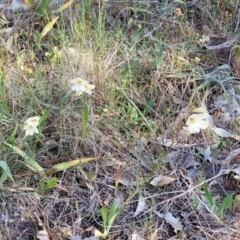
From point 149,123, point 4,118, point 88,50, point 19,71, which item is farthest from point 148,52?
point 4,118

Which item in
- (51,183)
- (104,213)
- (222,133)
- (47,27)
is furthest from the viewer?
(47,27)

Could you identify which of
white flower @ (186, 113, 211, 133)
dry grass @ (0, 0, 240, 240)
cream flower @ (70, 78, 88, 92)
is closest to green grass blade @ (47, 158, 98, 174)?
dry grass @ (0, 0, 240, 240)

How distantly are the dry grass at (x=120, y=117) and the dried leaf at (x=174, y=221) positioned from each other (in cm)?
1

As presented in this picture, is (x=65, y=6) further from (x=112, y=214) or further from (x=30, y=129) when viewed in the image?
(x=112, y=214)

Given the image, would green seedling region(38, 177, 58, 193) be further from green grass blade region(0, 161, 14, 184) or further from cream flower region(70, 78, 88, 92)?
cream flower region(70, 78, 88, 92)

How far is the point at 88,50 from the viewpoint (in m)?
2.05

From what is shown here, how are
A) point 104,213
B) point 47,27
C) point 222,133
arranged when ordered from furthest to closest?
1. point 47,27
2. point 222,133
3. point 104,213

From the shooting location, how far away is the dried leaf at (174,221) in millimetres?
1625

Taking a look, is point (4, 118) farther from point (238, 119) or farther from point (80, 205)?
point (238, 119)

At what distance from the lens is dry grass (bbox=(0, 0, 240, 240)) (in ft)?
5.41

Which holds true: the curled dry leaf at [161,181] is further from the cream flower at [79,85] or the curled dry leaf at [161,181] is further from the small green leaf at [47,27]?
the small green leaf at [47,27]

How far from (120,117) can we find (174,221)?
1.55 feet

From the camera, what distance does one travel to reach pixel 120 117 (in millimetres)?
1924

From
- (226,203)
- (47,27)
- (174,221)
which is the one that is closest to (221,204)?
(226,203)
